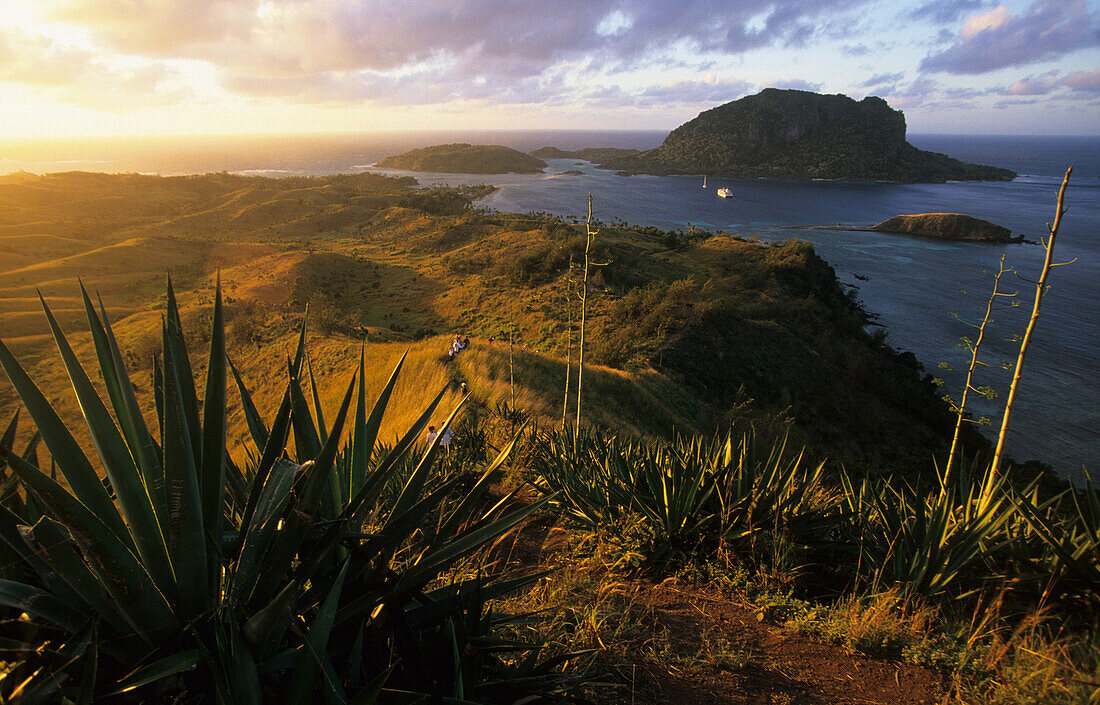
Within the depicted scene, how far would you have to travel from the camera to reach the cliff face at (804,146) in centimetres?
9918

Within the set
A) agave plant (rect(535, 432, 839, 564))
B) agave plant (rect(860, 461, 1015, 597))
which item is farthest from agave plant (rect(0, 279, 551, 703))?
agave plant (rect(860, 461, 1015, 597))

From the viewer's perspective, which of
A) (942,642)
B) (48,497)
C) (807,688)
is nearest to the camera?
(48,497)

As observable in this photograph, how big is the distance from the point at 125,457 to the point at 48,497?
175mm

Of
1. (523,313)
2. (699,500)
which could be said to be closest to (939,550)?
(699,500)

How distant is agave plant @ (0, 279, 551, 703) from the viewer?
1.07 m

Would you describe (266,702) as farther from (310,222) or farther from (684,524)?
(310,222)

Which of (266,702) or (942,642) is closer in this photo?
(266,702)

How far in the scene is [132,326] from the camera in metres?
21.0

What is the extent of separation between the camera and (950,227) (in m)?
54.5

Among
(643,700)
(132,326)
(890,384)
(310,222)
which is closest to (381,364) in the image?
(643,700)

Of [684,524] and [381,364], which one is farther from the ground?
[684,524]

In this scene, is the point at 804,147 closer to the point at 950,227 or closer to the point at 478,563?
the point at 950,227

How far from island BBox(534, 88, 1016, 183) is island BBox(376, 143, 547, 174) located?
23337 mm

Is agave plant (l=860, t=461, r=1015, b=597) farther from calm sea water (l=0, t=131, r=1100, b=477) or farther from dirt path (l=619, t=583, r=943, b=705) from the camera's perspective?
calm sea water (l=0, t=131, r=1100, b=477)
